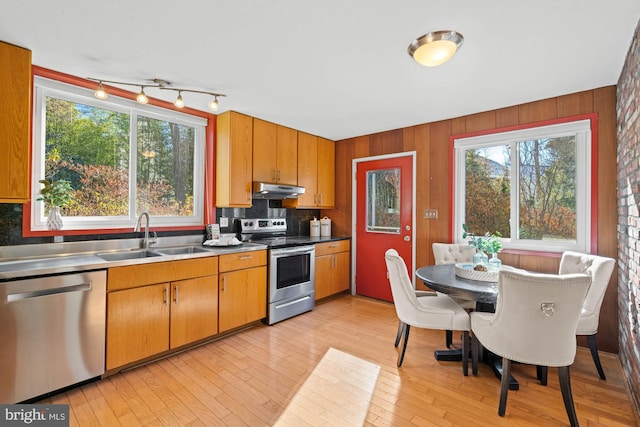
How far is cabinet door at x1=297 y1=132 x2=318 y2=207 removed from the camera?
4121 mm

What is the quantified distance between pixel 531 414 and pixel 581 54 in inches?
96.6

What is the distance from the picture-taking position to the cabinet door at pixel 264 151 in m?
3.53

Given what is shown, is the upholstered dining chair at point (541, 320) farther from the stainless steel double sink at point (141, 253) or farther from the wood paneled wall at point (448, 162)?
the stainless steel double sink at point (141, 253)

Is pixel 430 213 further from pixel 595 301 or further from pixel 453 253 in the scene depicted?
pixel 595 301

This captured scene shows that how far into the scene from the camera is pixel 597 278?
2.15 metres

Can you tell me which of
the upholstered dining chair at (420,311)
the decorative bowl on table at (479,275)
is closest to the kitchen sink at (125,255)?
the upholstered dining chair at (420,311)

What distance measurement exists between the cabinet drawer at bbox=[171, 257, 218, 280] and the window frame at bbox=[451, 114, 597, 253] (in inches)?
106

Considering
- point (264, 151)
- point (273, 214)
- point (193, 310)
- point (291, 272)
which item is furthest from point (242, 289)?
point (264, 151)

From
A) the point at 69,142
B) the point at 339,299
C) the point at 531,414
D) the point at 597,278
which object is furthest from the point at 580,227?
the point at 69,142

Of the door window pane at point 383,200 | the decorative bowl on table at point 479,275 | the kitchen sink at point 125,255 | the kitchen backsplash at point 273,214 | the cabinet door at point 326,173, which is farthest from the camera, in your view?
the cabinet door at point 326,173

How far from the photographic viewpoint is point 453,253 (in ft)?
10.4

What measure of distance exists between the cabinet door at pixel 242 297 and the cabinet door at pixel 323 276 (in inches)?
34.8

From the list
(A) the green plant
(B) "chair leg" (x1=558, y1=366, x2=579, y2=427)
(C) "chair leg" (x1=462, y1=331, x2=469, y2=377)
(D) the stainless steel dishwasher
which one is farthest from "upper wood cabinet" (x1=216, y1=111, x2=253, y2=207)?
(B) "chair leg" (x1=558, y1=366, x2=579, y2=427)

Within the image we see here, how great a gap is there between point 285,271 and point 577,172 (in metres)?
3.09
